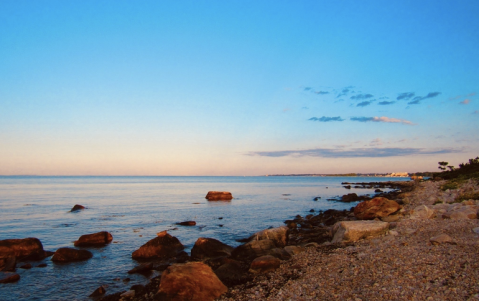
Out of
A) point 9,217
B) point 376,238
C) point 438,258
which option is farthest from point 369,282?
point 9,217

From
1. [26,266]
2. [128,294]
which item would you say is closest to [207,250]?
[128,294]

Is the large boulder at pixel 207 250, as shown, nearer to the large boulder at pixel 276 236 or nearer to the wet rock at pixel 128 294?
the large boulder at pixel 276 236

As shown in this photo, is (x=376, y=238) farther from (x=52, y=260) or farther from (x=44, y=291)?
(x=52, y=260)

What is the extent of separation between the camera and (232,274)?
438 inches

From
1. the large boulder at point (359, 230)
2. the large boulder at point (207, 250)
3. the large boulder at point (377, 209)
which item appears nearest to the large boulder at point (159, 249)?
the large boulder at point (207, 250)

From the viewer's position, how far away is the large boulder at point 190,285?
8703 millimetres

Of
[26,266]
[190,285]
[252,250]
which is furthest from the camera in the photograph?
[252,250]

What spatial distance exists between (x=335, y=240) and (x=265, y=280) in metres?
6.69

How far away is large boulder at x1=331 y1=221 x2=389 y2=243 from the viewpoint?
47.9 feet

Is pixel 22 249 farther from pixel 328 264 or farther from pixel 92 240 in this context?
pixel 328 264

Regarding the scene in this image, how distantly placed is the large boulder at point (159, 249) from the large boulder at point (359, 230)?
8365mm

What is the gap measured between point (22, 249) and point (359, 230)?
53.2ft

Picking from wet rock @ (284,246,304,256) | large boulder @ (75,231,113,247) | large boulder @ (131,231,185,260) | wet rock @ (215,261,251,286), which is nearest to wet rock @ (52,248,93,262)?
large boulder @ (131,231,185,260)

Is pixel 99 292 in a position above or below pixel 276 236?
below
